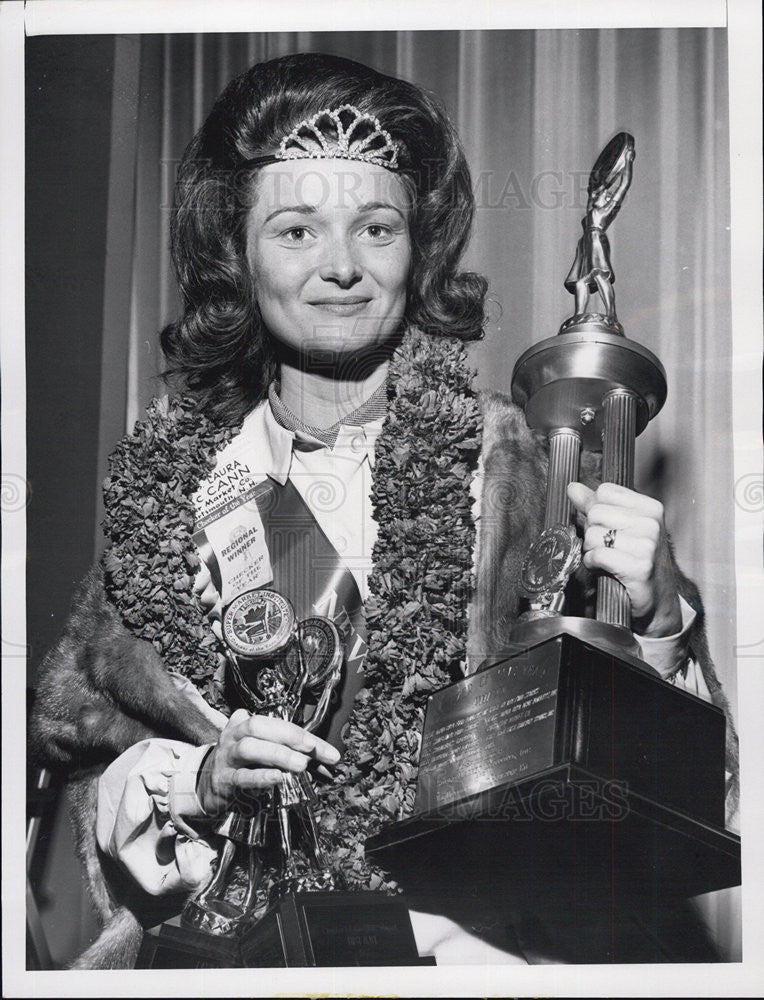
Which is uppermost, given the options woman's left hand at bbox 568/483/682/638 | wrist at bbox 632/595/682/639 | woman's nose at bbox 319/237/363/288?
woman's nose at bbox 319/237/363/288

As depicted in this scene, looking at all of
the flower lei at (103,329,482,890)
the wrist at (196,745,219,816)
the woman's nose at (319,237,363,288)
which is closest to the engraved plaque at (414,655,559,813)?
the flower lei at (103,329,482,890)

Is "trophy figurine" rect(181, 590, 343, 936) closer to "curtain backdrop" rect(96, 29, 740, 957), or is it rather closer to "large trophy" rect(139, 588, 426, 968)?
"large trophy" rect(139, 588, 426, 968)

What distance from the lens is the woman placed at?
6.43 metres

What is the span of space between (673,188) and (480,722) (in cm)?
258

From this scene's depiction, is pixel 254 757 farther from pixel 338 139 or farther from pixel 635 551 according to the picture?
pixel 338 139

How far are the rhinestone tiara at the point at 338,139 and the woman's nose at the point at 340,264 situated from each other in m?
0.39

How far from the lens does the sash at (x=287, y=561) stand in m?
6.56

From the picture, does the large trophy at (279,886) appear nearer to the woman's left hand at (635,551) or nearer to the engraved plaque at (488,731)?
the engraved plaque at (488,731)

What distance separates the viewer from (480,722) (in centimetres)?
618

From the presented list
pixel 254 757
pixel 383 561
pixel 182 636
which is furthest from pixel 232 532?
pixel 254 757

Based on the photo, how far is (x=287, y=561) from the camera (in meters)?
6.73

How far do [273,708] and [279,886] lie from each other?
0.72 meters

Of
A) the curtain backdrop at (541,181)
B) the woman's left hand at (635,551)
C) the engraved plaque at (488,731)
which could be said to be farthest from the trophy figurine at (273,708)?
the woman's left hand at (635,551)

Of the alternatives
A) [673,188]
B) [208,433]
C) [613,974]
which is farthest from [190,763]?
[673,188]
